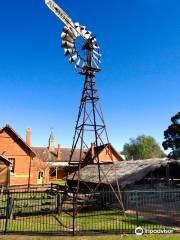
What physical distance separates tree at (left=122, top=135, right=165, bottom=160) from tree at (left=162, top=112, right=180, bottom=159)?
90108mm

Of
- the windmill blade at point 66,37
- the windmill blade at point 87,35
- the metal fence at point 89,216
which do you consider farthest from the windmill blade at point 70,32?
the metal fence at point 89,216

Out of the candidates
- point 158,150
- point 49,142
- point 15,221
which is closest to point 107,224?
point 15,221

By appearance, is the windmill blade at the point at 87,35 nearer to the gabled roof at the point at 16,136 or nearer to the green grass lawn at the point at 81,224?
the green grass lawn at the point at 81,224

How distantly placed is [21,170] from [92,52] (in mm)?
22773

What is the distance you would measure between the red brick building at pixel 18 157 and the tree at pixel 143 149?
85291 millimetres

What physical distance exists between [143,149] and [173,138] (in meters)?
93.5

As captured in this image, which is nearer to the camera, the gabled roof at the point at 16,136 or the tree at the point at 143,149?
the gabled roof at the point at 16,136

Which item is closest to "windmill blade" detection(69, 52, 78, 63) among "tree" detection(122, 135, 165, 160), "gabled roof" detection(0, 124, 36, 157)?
"gabled roof" detection(0, 124, 36, 157)

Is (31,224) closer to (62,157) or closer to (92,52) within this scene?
(92,52)

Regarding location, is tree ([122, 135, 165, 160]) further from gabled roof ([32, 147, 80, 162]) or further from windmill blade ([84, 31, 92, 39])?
windmill blade ([84, 31, 92, 39])

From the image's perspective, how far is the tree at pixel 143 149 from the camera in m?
119

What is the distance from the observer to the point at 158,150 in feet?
403

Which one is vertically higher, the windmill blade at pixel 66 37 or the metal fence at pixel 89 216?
the windmill blade at pixel 66 37
